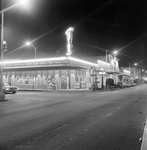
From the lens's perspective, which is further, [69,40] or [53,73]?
[53,73]

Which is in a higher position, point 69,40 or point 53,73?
point 69,40

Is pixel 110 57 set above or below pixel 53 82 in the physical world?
above

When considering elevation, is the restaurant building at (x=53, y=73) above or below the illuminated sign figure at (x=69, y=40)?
below

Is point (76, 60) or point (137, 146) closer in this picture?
point (137, 146)

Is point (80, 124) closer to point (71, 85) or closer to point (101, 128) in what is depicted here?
point (101, 128)

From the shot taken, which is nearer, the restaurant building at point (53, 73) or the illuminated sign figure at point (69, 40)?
the restaurant building at point (53, 73)

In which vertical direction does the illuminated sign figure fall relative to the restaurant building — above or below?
above

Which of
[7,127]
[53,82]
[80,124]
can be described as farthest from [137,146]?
[53,82]

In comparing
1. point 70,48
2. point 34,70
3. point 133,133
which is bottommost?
point 133,133

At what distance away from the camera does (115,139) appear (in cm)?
538

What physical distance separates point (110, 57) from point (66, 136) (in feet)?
192

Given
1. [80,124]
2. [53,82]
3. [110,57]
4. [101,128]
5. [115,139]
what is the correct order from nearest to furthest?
[115,139]
[101,128]
[80,124]
[53,82]
[110,57]

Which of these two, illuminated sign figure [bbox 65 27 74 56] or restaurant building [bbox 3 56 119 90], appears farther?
Answer: illuminated sign figure [bbox 65 27 74 56]

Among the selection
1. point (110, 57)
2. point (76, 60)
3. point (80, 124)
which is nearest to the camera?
point (80, 124)
